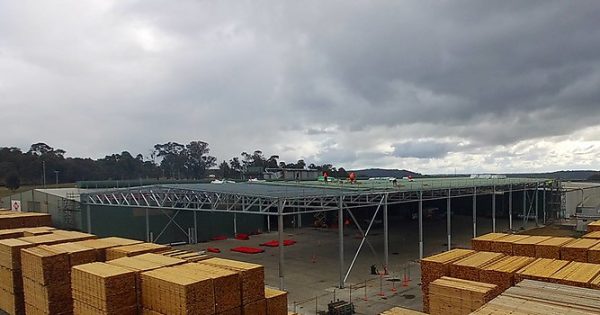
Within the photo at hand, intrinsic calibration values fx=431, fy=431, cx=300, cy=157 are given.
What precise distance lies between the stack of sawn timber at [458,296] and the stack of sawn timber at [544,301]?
1447 millimetres

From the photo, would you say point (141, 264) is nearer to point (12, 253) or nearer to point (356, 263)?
point (12, 253)

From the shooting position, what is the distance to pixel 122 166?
130 metres

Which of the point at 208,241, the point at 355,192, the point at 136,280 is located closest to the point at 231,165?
the point at 208,241

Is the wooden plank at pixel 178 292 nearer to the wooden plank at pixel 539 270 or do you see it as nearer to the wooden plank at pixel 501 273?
the wooden plank at pixel 501 273

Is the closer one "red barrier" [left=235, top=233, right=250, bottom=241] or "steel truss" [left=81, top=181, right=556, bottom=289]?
"steel truss" [left=81, top=181, right=556, bottom=289]

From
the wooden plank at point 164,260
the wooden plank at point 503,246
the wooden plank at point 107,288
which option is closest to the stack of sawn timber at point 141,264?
the wooden plank at point 164,260

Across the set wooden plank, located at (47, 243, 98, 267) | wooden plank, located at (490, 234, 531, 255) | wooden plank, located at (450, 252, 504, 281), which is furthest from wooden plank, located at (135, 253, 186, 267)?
wooden plank, located at (490, 234, 531, 255)

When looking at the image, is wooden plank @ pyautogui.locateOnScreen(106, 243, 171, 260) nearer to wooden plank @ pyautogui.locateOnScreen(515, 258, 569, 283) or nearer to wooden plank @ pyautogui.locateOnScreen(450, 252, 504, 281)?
wooden plank @ pyautogui.locateOnScreen(450, 252, 504, 281)

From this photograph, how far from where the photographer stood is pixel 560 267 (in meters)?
16.4

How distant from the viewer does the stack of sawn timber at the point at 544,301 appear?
1008cm

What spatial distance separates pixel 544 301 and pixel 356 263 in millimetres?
22258

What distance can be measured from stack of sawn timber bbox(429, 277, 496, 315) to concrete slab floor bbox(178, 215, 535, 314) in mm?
6565

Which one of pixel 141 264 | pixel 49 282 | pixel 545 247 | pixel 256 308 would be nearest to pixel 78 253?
pixel 49 282

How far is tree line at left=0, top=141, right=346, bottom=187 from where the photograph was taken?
317 ft
